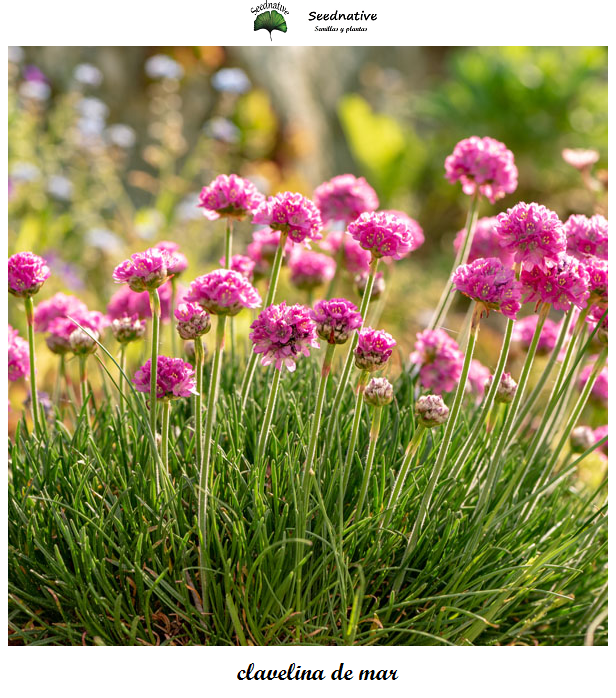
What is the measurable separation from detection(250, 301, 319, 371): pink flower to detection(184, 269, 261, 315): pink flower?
0.18ft

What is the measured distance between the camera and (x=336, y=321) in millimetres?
1274

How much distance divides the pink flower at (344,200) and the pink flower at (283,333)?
0.77 m

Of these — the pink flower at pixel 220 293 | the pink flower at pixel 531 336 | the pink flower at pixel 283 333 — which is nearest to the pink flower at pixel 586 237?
the pink flower at pixel 531 336

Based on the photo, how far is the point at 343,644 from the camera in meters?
1.45

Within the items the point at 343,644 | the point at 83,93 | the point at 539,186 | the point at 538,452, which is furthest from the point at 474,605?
the point at 539,186

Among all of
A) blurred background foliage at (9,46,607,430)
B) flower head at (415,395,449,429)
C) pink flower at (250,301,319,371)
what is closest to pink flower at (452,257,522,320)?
flower head at (415,395,449,429)

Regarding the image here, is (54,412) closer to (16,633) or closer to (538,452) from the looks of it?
(16,633)

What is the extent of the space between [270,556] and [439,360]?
0.84m

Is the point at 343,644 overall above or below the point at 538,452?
below

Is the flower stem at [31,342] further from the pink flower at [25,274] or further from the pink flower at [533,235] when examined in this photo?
the pink flower at [533,235]

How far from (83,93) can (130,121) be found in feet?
1.54

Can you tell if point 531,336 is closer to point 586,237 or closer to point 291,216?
point 586,237

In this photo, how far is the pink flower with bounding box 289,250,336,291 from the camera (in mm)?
2188
